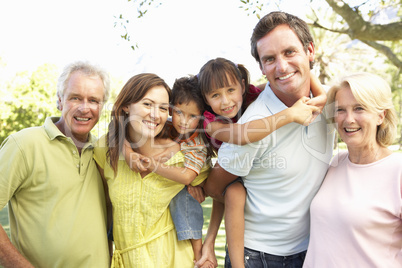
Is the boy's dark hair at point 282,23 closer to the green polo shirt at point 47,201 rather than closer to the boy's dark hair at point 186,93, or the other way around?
the boy's dark hair at point 186,93

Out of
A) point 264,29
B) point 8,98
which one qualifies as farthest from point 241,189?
point 8,98

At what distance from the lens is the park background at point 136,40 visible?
5203mm

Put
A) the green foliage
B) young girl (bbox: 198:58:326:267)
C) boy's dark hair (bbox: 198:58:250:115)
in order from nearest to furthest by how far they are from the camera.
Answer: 1. young girl (bbox: 198:58:326:267)
2. boy's dark hair (bbox: 198:58:250:115)
3. the green foliage

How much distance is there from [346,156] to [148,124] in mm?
1337

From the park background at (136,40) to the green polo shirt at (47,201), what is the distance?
0.73 m

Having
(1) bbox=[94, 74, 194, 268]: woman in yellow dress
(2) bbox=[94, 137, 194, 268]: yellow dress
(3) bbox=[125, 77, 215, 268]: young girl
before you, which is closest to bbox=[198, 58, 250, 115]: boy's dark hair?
(3) bbox=[125, 77, 215, 268]: young girl

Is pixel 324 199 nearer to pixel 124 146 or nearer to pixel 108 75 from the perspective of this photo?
pixel 124 146

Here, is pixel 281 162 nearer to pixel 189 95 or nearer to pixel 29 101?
pixel 189 95

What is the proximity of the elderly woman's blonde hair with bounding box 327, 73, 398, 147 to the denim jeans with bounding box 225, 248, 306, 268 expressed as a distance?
36.5 inches

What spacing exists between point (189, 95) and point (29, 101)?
731 inches

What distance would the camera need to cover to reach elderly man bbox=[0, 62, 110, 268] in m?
2.27

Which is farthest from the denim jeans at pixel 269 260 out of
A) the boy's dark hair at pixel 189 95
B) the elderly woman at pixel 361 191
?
the boy's dark hair at pixel 189 95

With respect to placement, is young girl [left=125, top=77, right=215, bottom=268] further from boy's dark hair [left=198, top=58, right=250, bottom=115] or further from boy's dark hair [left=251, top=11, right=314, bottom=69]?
boy's dark hair [left=251, top=11, right=314, bottom=69]

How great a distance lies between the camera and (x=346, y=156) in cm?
246
